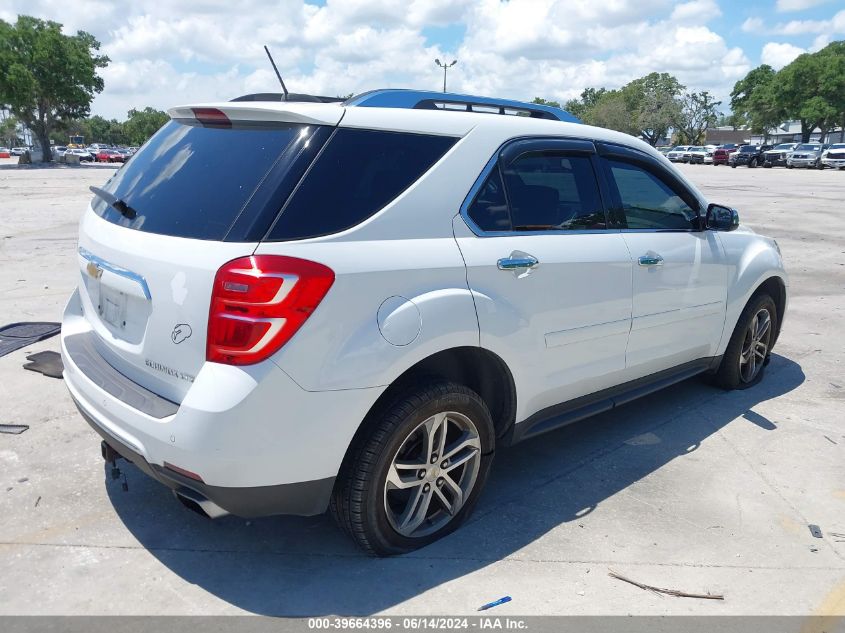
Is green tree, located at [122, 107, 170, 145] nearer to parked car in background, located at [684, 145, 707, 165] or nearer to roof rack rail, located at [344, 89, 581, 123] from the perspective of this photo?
parked car in background, located at [684, 145, 707, 165]

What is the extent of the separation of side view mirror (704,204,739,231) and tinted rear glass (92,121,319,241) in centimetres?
273

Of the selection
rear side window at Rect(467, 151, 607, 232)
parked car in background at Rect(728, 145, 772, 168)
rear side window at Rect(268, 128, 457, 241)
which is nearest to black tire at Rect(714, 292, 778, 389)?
rear side window at Rect(467, 151, 607, 232)

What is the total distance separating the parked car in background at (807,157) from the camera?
153 feet

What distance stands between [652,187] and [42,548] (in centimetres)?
365

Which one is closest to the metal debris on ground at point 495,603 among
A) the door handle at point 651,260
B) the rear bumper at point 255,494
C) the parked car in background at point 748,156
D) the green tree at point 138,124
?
the rear bumper at point 255,494

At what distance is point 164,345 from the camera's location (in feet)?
8.52

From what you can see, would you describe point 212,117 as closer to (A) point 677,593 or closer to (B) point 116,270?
(B) point 116,270

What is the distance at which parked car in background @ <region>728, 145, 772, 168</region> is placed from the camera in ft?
165

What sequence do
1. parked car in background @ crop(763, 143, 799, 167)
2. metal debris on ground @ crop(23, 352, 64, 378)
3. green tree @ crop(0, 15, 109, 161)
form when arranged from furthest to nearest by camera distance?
parked car in background @ crop(763, 143, 799, 167) < green tree @ crop(0, 15, 109, 161) < metal debris on ground @ crop(23, 352, 64, 378)

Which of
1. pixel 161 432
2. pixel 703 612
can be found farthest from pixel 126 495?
pixel 703 612

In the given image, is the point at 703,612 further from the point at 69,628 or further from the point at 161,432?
the point at 69,628

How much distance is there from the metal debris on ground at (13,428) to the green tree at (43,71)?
47654 mm

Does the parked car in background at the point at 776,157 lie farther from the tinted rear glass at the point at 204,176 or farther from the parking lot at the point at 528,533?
the tinted rear glass at the point at 204,176

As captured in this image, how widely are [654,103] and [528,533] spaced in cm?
10714
